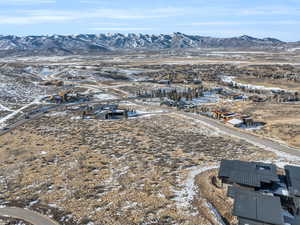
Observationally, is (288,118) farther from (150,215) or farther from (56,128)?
(56,128)

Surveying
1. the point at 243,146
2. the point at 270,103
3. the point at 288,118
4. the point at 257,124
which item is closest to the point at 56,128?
the point at 243,146

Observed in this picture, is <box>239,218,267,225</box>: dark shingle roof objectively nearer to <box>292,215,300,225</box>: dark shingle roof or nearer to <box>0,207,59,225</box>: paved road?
<box>292,215,300,225</box>: dark shingle roof

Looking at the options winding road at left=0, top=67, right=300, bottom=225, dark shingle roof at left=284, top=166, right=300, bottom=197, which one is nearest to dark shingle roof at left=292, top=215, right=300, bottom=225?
dark shingle roof at left=284, top=166, right=300, bottom=197

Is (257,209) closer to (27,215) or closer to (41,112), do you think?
(27,215)

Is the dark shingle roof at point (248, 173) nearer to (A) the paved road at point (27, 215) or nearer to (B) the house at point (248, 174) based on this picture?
(B) the house at point (248, 174)

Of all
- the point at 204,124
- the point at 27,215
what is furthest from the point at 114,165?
the point at 204,124

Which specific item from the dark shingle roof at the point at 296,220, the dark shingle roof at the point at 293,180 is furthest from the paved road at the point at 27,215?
the dark shingle roof at the point at 293,180
